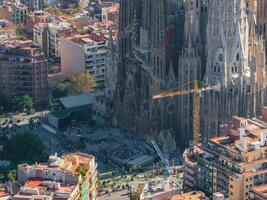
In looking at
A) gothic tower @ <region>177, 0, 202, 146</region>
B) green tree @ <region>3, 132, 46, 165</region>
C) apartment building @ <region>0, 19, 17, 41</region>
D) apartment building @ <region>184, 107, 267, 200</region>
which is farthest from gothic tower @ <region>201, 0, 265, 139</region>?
apartment building @ <region>0, 19, 17, 41</region>

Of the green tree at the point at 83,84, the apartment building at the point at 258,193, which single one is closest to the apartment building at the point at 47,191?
the apartment building at the point at 258,193

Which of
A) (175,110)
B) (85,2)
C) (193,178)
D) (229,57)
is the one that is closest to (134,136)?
(175,110)

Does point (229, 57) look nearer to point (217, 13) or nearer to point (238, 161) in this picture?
point (217, 13)

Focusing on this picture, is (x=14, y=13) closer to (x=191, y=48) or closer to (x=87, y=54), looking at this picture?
(x=87, y=54)

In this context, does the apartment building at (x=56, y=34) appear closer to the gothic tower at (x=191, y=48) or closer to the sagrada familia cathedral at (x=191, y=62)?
the sagrada familia cathedral at (x=191, y=62)

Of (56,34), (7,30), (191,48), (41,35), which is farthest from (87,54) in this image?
(191,48)
